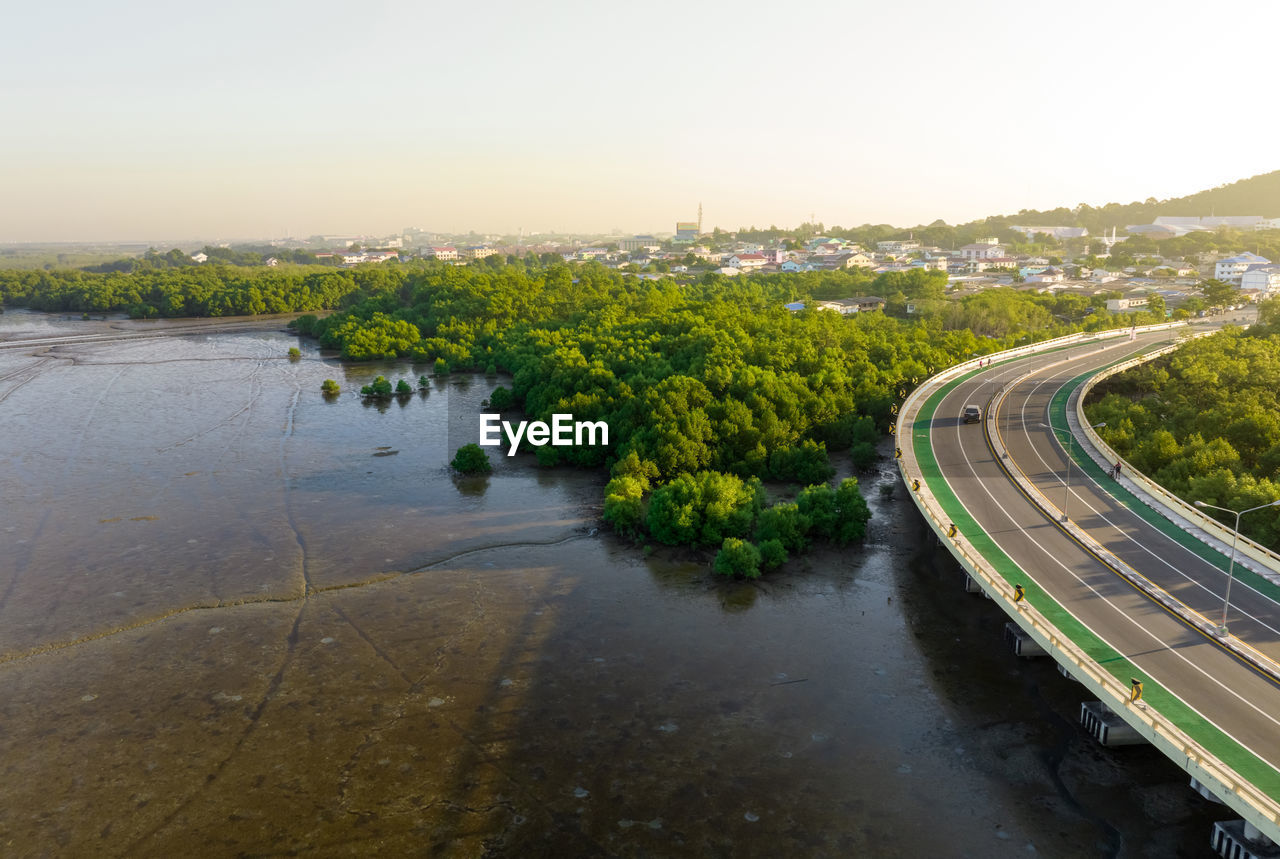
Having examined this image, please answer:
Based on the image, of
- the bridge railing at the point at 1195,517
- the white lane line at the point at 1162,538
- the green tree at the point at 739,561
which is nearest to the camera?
the white lane line at the point at 1162,538

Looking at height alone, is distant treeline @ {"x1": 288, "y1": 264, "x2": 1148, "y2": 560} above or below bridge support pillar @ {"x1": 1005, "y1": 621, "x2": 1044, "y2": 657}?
above

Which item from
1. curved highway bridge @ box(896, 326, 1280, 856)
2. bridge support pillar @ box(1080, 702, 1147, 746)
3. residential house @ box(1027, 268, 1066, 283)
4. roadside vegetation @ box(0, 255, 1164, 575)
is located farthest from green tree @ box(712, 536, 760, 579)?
residential house @ box(1027, 268, 1066, 283)

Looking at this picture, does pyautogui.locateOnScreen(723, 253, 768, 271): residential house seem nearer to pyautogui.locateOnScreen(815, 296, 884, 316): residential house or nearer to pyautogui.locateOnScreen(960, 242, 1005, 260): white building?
pyautogui.locateOnScreen(960, 242, 1005, 260): white building

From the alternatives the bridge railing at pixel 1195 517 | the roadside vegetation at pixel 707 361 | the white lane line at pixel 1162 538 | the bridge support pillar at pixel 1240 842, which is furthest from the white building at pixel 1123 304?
the bridge support pillar at pixel 1240 842

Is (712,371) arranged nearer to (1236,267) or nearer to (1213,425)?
(1213,425)

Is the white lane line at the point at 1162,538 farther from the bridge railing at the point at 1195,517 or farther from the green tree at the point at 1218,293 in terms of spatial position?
the green tree at the point at 1218,293

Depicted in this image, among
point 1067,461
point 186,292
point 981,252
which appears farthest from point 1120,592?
point 981,252
